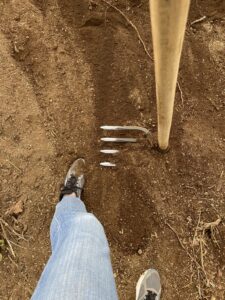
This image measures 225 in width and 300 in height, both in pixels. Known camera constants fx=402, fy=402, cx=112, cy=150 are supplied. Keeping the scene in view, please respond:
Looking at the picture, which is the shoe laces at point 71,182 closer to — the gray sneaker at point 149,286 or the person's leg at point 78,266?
the person's leg at point 78,266

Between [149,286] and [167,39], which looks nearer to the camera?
[167,39]

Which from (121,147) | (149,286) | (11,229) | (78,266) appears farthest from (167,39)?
(11,229)

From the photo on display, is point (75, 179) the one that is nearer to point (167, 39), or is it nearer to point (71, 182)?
point (71, 182)

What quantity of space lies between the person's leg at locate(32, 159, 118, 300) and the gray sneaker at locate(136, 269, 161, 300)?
41 centimetres

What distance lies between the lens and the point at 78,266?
1203 mm

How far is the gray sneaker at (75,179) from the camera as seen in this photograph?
179cm

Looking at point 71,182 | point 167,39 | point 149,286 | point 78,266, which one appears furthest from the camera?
point 71,182

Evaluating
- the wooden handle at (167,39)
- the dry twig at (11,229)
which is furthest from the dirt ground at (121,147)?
the wooden handle at (167,39)

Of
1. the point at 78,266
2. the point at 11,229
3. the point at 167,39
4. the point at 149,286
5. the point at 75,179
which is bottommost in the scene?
the point at 149,286

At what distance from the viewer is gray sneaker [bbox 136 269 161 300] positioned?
169cm

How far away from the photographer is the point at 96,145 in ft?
6.23

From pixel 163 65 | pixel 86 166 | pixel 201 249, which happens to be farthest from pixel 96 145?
pixel 163 65

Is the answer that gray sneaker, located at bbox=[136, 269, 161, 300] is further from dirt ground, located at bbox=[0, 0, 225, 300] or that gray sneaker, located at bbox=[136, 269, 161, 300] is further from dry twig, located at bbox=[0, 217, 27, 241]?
dry twig, located at bbox=[0, 217, 27, 241]

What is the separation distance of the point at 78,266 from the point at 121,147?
30.7 inches
